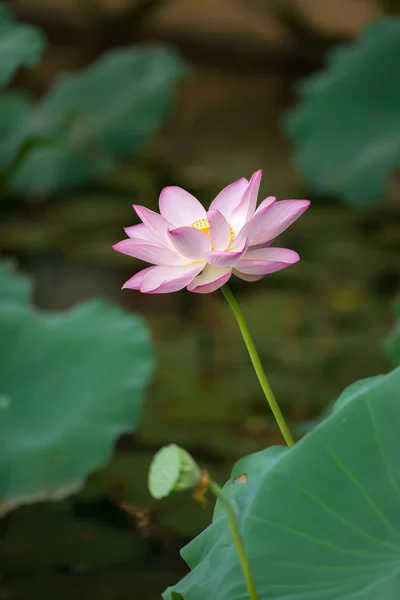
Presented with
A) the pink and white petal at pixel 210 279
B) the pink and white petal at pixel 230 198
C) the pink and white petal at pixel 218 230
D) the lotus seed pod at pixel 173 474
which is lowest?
the lotus seed pod at pixel 173 474

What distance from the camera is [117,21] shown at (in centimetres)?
545

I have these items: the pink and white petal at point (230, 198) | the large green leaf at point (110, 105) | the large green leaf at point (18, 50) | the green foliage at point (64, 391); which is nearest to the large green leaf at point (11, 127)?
the large green leaf at point (110, 105)

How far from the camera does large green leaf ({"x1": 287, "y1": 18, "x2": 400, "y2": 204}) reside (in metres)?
3.01

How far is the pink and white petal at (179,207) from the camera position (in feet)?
2.85

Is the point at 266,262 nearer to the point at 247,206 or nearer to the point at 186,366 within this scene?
the point at 247,206

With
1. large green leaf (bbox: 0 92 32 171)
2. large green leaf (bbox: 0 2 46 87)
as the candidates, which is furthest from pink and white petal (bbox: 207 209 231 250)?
large green leaf (bbox: 0 92 32 171)

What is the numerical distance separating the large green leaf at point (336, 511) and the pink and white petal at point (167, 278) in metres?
0.16

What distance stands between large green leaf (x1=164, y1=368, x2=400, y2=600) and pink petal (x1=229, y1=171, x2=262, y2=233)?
0.18 metres

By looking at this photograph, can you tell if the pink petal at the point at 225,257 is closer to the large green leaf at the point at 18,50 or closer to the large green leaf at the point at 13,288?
the large green leaf at the point at 13,288

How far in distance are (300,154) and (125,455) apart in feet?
4.82

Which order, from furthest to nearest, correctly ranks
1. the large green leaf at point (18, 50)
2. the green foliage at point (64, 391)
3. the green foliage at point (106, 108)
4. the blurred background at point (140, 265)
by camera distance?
the green foliage at point (106, 108) < the large green leaf at point (18, 50) < the blurred background at point (140, 265) < the green foliage at point (64, 391)

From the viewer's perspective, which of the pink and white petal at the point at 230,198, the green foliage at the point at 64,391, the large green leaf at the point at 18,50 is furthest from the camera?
the large green leaf at the point at 18,50

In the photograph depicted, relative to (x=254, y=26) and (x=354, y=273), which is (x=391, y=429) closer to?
(x=354, y=273)

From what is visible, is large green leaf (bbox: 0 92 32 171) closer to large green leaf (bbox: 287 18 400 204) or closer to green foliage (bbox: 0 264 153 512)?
large green leaf (bbox: 287 18 400 204)
